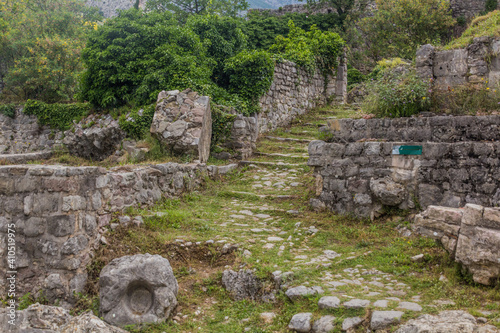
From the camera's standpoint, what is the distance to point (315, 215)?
22.6ft

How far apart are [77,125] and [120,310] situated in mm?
8782

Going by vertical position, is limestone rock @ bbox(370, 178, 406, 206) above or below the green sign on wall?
below

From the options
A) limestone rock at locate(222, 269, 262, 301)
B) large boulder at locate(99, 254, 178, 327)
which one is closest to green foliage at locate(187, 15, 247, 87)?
limestone rock at locate(222, 269, 262, 301)

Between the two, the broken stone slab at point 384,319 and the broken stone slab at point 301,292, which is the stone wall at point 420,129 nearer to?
the broken stone slab at point 301,292

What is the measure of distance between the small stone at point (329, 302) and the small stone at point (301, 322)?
16cm

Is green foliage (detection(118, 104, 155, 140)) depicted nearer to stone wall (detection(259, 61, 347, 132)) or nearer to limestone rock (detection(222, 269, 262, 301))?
stone wall (detection(259, 61, 347, 132))

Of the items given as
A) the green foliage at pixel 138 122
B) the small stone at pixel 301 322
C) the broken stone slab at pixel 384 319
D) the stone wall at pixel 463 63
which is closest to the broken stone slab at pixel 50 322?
the small stone at pixel 301 322

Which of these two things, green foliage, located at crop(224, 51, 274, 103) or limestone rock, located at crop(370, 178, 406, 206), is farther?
green foliage, located at crop(224, 51, 274, 103)

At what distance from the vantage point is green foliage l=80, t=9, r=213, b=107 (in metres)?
10.4

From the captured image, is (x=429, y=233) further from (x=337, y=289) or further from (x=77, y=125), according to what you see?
(x=77, y=125)

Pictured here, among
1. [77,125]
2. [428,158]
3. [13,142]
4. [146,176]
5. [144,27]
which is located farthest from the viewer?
[13,142]

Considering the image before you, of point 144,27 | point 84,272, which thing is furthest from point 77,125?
point 84,272

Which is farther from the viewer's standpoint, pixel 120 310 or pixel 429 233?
pixel 429 233

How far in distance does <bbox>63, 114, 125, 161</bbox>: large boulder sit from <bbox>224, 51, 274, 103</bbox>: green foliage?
3592mm
